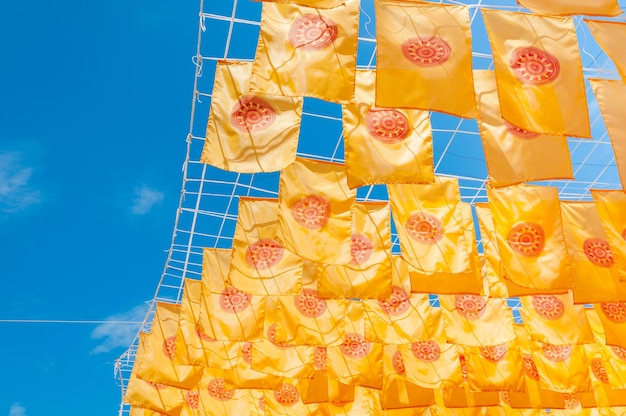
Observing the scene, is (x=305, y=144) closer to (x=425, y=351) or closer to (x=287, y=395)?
(x=425, y=351)

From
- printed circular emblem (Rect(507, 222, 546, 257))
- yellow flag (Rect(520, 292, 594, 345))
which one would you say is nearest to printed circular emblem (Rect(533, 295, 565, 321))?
yellow flag (Rect(520, 292, 594, 345))

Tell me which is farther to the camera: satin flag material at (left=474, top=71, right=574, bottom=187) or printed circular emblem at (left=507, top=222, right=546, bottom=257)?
printed circular emblem at (left=507, top=222, right=546, bottom=257)

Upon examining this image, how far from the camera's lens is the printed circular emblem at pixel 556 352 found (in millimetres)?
9953

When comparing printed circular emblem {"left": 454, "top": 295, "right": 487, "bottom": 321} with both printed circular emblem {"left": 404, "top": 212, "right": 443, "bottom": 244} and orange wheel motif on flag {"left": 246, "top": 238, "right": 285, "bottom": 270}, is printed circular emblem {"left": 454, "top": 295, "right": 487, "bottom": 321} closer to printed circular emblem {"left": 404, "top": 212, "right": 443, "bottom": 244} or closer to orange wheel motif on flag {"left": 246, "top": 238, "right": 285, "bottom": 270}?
printed circular emblem {"left": 404, "top": 212, "right": 443, "bottom": 244}

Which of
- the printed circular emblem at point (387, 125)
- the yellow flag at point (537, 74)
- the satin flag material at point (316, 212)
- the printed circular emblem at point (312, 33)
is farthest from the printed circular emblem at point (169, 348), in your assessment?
the yellow flag at point (537, 74)

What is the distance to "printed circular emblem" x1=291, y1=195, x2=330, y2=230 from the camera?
662cm

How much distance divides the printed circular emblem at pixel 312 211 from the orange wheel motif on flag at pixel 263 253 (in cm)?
130

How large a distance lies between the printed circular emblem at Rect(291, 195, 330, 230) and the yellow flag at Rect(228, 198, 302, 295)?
119 centimetres

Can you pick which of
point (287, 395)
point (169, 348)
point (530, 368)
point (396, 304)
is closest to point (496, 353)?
point (530, 368)

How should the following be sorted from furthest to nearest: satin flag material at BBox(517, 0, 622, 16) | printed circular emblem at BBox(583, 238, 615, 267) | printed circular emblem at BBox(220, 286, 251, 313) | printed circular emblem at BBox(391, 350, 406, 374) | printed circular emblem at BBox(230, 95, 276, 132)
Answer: printed circular emblem at BBox(391, 350, 406, 374)
printed circular emblem at BBox(220, 286, 251, 313)
printed circular emblem at BBox(583, 238, 615, 267)
printed circular emblem at BBox(230, 95, 276, 132)
satin flag material at BBox(517, 0, 622, 16)

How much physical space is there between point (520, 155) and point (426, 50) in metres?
1.41

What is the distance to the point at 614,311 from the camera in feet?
27.4

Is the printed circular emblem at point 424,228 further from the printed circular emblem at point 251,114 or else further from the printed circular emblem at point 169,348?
the printed circular emblem at point 169,348

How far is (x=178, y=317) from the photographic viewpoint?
10141mm
